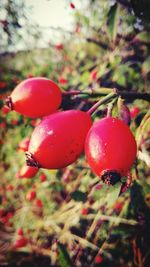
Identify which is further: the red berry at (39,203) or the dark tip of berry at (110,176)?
the red berry at (39,203)

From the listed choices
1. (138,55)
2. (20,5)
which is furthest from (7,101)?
(20,5)

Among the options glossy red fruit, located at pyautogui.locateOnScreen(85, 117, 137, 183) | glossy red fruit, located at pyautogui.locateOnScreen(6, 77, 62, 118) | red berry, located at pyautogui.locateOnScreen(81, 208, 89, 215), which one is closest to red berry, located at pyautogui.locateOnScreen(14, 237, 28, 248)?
red berry, located at pyautogui.locateOnScreen(81, 208, 89, 215)

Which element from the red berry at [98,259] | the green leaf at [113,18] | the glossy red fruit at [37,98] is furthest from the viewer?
the red berry at [98,259]

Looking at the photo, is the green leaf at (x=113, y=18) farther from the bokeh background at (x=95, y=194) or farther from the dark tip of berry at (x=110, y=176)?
the dark tip of berry at (x=110, y=176)

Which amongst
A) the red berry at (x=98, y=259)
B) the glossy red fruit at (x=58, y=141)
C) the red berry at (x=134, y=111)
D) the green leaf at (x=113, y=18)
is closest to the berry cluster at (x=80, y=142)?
the glossy red fruit at (x=58, y=141)

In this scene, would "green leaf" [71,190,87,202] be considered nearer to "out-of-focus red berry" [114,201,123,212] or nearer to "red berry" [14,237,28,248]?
"out-of-focus red berry" [114,201,123,212]

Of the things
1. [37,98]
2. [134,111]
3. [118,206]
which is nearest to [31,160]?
[37,98]

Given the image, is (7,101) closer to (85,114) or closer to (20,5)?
(85,114)

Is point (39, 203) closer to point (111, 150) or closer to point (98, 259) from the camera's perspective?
point (98, 259)
